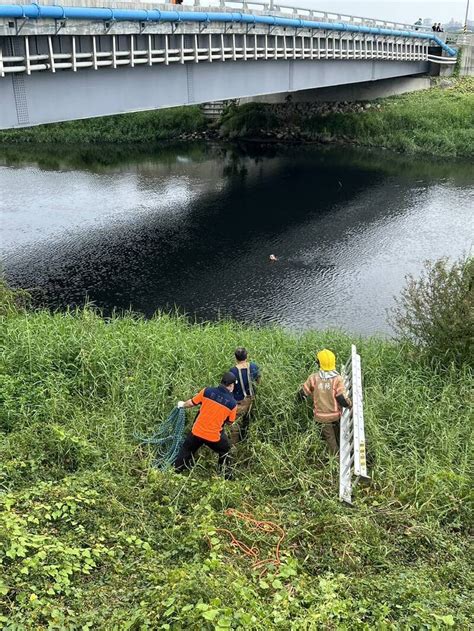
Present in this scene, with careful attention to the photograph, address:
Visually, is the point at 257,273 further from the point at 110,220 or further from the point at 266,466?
the point at 266,466

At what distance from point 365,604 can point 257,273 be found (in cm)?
1353

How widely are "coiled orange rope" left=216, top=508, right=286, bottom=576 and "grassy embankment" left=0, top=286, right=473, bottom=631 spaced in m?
0.07

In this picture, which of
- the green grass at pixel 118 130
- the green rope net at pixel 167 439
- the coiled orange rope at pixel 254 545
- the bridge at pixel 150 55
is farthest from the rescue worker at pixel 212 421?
the green grass at pixel 118 130

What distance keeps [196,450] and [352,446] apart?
1.81m

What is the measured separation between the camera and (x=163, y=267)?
18.3 m

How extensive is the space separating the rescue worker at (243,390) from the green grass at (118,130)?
106 feet

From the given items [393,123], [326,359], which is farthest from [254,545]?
[393,123]

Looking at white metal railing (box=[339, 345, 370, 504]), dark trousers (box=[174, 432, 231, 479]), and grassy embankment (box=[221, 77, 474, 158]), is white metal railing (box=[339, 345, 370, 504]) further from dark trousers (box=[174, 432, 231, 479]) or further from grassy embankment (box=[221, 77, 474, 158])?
grassy embankment (box=[221, 77, 474, 158])

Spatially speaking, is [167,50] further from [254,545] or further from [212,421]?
A: [254,545]

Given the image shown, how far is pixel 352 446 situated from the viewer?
6.72 metres

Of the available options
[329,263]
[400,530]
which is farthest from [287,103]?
[400,530]

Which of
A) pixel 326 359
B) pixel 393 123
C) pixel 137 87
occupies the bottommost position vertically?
pixel 393 123

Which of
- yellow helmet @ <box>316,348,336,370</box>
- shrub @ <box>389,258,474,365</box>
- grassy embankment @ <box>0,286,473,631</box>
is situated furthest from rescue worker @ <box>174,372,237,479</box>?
shrub @ <box>389,258,474,365</box>

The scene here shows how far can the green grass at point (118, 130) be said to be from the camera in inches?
1442
